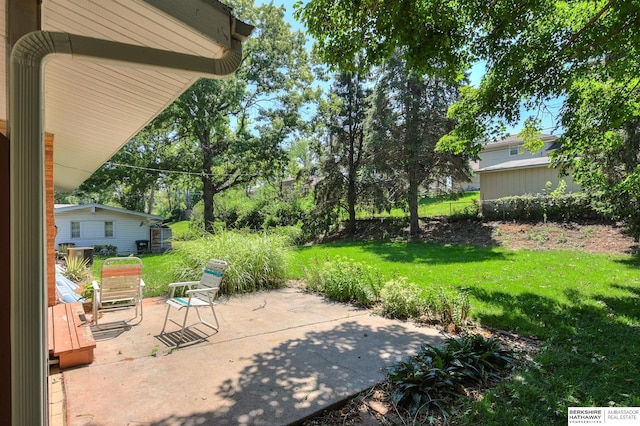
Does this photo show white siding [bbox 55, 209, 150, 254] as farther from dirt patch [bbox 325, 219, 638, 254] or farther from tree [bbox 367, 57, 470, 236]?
tree [bbox 367, 57, 470, 236]

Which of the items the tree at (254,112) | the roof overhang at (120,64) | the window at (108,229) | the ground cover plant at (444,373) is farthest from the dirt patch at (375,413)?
the window at (108,229)

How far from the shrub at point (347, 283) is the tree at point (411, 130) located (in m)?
8.78

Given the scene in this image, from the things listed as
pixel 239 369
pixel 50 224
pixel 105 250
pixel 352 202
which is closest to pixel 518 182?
pixel 352 202

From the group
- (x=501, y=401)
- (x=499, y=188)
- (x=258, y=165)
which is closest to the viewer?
(x=501, y=401)

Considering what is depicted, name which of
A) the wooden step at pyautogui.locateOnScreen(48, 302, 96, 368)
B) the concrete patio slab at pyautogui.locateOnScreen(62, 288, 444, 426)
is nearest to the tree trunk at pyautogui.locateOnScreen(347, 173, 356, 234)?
the concrete patio slab at pyautogui.locateOnScreen(62, 288, 444, 426)

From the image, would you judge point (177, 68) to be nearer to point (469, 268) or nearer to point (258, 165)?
point (469, 268)

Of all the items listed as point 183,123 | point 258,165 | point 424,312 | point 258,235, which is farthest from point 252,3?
point 424,312

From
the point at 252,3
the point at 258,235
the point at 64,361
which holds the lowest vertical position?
the point at 64,361

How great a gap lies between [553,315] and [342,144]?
1428 centimetres

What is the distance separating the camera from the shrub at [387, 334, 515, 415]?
9.46 feet

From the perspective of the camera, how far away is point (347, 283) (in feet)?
21.2

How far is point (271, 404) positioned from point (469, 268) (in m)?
7.40

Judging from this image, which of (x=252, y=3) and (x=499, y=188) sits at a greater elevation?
(x=252, y=3)

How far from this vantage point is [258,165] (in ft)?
62.0
